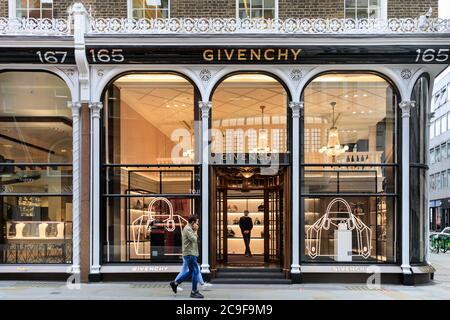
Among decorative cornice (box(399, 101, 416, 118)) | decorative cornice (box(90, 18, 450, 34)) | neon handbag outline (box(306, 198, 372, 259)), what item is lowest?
neon handbag outline (box(306, 198, 372, 259))

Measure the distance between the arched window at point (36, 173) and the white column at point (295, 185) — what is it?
18.4 feet

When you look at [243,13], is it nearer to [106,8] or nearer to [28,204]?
[106,8]

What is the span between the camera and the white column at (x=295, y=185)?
1117 cm

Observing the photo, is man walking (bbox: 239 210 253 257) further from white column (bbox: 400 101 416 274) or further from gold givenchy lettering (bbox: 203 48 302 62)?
gold givenchy lettering (bbox: 203 48 302 62)

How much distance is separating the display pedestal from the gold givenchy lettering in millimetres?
4549

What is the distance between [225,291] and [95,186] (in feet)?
13.4

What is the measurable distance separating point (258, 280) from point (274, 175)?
287 centimetres

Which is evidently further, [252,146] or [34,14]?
[252,146]

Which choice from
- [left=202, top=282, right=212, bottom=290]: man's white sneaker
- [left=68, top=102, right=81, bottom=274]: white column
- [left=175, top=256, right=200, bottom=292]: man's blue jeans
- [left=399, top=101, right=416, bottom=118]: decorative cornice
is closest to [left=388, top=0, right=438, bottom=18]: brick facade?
[left=399, top=101, right=416, bottom=118]: decorative cornice

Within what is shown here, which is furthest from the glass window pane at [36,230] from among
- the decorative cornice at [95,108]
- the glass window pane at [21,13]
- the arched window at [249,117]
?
the glass window pane at [21,13]

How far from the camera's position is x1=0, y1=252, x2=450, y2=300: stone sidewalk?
31.3 ft

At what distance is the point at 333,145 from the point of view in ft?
38.8

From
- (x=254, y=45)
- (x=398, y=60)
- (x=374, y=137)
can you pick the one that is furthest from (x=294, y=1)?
(x=374, y=137)
